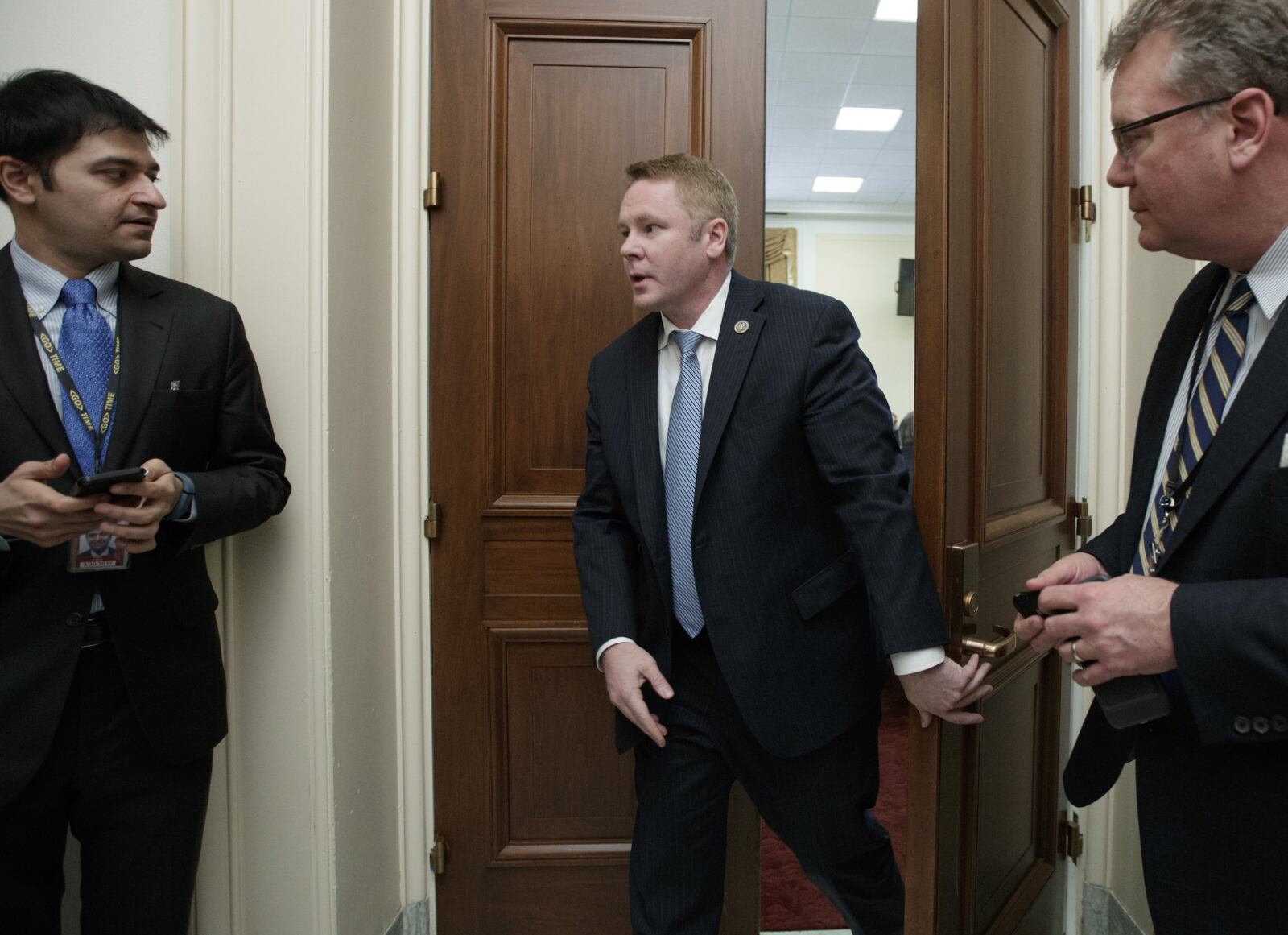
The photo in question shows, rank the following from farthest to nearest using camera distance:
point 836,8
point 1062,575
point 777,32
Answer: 1. point 777,32
2. point 836,8
3. point 1062,575

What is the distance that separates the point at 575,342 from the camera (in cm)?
213

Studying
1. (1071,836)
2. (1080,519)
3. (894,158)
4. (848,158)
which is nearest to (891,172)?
(894,158)

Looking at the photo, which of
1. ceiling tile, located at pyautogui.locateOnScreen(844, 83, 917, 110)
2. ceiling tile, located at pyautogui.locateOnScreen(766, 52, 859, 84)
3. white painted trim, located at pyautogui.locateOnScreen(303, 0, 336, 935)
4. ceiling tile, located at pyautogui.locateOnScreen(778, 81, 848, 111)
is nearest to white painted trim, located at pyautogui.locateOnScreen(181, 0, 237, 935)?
white painted trim, located at pyautogui.locateOnScreen(303, 0, 336, 935)

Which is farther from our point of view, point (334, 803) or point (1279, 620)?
point (334, 803)

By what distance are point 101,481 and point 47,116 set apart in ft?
2.14

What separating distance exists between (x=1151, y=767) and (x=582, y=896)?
1538 mm

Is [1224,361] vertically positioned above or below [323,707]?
above

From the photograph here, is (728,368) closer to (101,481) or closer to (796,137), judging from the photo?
(101,481)

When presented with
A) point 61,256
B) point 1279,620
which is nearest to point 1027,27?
point 1279,620

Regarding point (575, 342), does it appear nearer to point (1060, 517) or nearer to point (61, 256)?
point (61, 256)

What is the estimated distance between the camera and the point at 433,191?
209 centimetres

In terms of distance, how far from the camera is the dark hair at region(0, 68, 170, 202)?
4.62ft

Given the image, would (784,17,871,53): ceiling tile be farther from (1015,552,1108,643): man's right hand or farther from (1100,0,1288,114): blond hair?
(1015,552,1108,643): man's right hand

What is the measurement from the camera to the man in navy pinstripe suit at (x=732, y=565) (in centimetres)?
157
